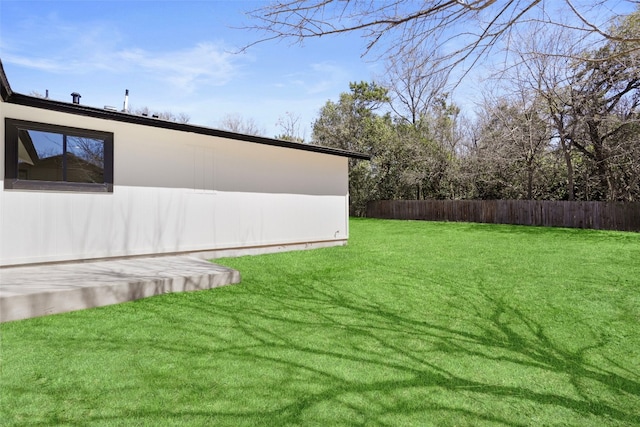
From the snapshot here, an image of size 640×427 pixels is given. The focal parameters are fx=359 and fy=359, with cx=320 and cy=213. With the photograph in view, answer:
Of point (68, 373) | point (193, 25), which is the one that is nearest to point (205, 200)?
point (193, 25)

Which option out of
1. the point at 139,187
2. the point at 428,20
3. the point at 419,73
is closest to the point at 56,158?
the point at 139,187

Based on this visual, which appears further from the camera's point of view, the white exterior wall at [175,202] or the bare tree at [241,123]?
the bare tree at [241,123]

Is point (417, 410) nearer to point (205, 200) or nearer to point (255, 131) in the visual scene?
point (205, 200)

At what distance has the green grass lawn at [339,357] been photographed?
196 centimetres

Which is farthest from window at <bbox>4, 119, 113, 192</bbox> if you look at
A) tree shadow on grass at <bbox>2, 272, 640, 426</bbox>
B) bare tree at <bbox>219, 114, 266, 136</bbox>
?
bare tree at <bbox>219, 114, 266, 136</bbox>

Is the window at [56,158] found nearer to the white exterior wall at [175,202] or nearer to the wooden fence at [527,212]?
the white exterior wall at [175,202]

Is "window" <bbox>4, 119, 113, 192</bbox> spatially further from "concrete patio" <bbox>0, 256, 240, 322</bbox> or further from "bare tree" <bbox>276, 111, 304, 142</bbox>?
"bare tree" <bbox>276, 111, 304, 142</bbox>

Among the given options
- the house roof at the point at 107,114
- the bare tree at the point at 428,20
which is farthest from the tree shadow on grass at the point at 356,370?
the house roof at the point at 107,114

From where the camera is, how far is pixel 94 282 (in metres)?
4.02

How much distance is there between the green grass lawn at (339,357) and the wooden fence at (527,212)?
10.9m

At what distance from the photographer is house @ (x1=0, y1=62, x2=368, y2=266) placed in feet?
15.9

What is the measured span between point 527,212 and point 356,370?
16.1m

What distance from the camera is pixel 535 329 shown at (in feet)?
10.9

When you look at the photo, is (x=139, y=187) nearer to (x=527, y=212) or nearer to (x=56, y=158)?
(x=56, y=158)
